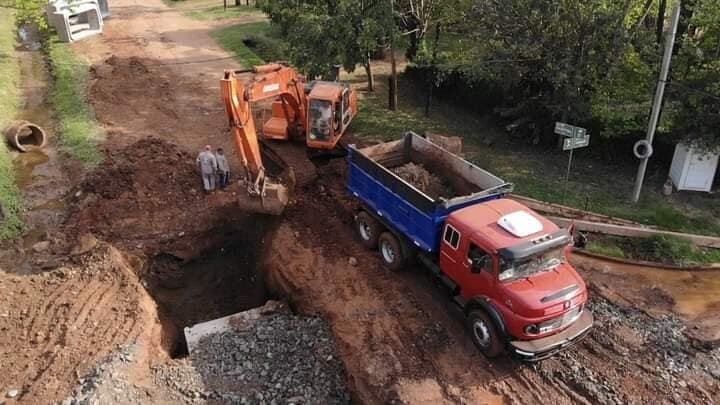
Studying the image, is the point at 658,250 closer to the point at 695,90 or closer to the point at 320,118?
the point at 695,90

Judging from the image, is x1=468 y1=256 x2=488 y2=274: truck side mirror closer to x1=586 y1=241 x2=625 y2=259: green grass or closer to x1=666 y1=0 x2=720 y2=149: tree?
x1=586 y1=241 x2=625 y2=259: green grass

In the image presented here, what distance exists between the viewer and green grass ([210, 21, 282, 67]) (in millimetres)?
27766

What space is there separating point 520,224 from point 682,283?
5.22m

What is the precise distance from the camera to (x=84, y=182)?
54.3 feet

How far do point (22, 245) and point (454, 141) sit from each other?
11.5m

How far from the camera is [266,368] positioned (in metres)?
11.1

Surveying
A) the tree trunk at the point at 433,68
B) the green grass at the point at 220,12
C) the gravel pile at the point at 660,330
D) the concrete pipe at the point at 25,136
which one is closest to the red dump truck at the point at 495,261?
the gravel pile at the point at 660,330

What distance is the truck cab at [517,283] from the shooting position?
9875 millimetres

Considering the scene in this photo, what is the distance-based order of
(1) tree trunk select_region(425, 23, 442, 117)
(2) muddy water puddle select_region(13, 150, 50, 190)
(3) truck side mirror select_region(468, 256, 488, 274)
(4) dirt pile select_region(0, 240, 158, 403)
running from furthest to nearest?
(1) tree trunk select_region(425, 23, 442, 117)
(2) muddy water puddle select_region(13, 150, 50, 190)
(4) dirt pile select_region(0, 240, 158, 403)
(3) truck side mirror select_region(468, 256, 488, 274)

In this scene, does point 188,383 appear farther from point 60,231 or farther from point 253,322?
point 60,231

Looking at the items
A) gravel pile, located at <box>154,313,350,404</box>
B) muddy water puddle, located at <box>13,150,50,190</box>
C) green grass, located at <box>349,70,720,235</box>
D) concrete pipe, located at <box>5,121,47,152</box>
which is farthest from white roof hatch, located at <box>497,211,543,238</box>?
concrete pipe, located at <box>5,121,47,152</box>

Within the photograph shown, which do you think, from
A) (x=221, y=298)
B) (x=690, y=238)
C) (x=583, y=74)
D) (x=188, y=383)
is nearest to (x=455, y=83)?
(x=583, y=74)

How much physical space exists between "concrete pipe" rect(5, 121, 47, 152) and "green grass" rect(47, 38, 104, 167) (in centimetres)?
68

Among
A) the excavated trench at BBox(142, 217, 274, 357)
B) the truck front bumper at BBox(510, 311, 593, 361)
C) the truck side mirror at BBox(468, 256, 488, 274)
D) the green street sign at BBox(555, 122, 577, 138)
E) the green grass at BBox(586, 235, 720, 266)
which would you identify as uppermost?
the green street sign at BBox(555, 122, 577, 138)
